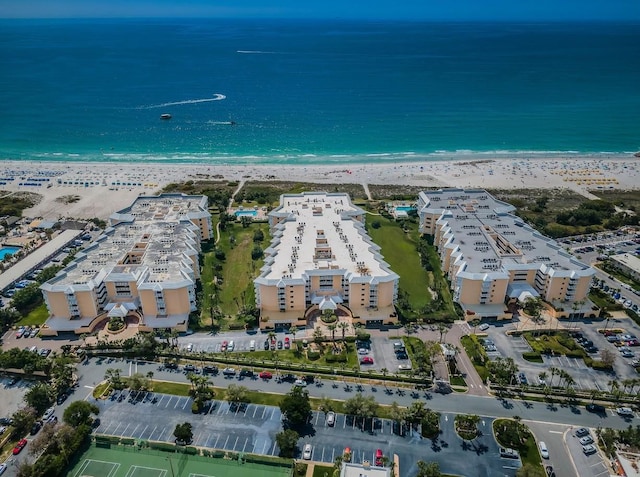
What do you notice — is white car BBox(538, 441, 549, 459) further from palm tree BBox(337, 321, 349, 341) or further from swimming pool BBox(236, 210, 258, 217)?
swimming pool BBox(236, 210, 258, 217)

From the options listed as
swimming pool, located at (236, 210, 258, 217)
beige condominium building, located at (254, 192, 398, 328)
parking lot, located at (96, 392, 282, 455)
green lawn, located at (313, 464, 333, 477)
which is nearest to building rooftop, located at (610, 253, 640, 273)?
beige condominium building, located at (254, 192, 398, 328)

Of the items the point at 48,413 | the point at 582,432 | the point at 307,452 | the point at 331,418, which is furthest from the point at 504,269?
the point at 48,413

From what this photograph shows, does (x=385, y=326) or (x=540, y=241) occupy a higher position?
(x=540, y=241)

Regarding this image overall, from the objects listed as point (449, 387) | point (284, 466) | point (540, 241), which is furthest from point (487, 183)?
point (284, 466)

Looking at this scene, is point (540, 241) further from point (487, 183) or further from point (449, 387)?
point (487, 183)

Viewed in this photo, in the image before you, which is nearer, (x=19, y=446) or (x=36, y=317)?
(x=19, y=446)

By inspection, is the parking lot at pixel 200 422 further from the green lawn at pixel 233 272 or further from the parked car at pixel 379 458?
the green lawn at pixel 233 272

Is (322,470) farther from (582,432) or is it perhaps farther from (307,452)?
(582,432)
